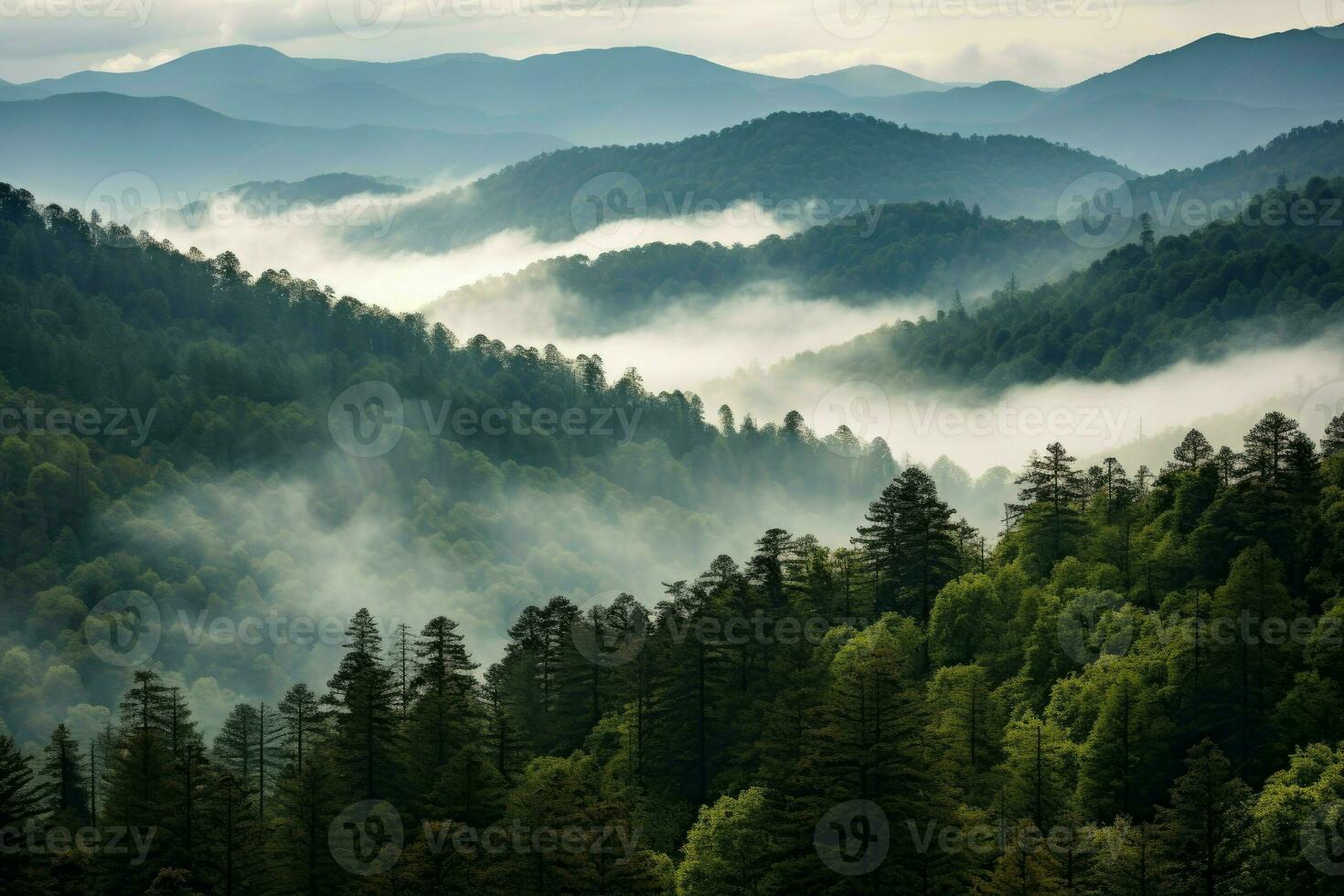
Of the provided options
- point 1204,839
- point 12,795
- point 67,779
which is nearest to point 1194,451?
point 1204,839

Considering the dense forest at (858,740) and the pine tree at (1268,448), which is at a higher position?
the pine tree at (1268,448)

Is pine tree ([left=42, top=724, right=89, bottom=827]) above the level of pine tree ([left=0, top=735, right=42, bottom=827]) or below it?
above

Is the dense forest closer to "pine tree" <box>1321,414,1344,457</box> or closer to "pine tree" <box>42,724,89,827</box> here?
"pine tree" <box>1321,414,1344,457</box>

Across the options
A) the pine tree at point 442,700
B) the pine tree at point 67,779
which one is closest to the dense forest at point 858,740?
the pine tree at point 442,700

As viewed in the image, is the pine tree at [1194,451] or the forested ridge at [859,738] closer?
the forested ridge at [859,738]

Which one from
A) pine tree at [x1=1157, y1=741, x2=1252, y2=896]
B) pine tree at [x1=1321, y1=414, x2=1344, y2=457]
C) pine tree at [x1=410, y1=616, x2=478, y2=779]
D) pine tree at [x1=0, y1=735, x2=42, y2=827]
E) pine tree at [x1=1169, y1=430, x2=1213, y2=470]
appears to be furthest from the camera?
pine tree at [x1=1169, y1=430, x2=1213, y2=470]

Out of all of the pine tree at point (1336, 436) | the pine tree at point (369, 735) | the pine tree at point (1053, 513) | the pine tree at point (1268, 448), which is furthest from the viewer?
the pine tree at point (1053, 513)

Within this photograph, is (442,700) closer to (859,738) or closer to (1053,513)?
(859,738)

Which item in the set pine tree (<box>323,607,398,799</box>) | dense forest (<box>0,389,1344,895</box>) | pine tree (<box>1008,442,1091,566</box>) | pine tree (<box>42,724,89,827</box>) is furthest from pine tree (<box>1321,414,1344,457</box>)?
pine tree (<box>42,724,89,827</box>)

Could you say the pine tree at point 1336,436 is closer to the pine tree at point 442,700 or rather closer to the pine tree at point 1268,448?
the pine tree at point 1268,448

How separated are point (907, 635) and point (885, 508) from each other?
1102cm

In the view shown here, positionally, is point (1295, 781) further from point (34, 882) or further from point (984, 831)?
point (34, 882)

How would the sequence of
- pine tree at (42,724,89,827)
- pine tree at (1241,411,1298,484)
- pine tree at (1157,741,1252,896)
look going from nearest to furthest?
pine tree at (1157,741,1252,896) < pine tree at (42,724,89,827) < pine tree at (1241,411,1298,484)

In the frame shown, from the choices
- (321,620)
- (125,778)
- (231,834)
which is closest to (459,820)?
(231,834)
